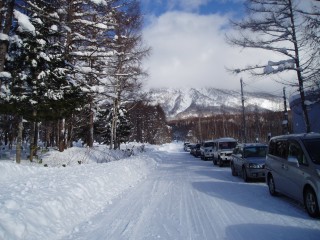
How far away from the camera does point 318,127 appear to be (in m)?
33.5

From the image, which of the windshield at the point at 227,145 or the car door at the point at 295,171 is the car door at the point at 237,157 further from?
the windshield at the point at 227,145

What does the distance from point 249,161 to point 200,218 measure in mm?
8041

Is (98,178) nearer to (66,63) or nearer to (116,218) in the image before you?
(116,218)

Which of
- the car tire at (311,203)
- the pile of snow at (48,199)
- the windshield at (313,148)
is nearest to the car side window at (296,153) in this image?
the windshield at (313,148)

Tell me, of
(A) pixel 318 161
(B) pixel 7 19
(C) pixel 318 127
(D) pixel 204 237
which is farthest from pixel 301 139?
(C) pixel 318 127

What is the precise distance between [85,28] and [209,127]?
115138mm

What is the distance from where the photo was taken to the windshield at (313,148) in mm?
8773

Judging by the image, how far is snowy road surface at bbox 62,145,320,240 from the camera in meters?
6.77

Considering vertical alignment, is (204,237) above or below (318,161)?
below

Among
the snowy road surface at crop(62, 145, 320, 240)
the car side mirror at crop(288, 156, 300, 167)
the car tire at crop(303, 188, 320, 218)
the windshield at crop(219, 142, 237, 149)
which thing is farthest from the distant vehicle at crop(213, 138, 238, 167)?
the car tire at crop(303, 188, 320, 218)

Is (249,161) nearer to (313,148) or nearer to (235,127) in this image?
(313,148)

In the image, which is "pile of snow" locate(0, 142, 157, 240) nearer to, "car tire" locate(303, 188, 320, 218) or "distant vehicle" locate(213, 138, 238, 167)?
"car tire" locate(303, 188, 320, 218)

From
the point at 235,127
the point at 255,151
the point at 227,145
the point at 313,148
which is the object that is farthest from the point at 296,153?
the point at 235,127

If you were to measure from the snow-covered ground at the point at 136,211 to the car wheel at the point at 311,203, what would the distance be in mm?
193
